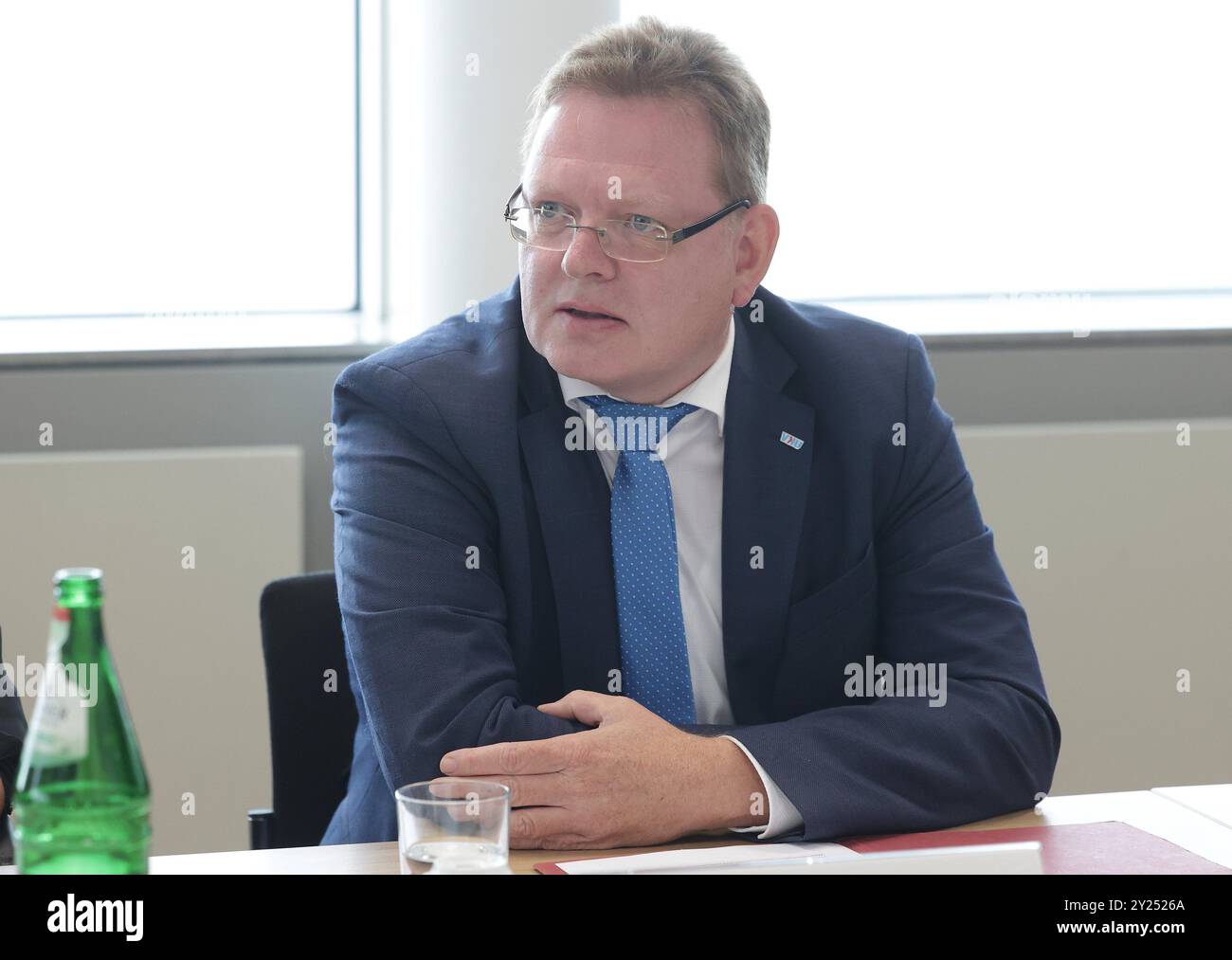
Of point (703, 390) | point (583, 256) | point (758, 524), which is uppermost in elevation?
point (583, 256)

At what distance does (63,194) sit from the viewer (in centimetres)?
335

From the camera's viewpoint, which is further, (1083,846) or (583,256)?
(583,256)

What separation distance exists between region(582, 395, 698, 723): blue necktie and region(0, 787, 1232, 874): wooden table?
38 cm

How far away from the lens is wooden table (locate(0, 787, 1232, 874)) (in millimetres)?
1329

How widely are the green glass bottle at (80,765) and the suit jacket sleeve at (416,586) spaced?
0.62 metres

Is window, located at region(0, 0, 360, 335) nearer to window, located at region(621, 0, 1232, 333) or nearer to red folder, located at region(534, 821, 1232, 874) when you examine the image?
window, located at region(621, 0, 1232, 333)

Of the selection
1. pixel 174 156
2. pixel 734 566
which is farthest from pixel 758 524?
pixel 174 156

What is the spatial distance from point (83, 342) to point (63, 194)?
0.44 m

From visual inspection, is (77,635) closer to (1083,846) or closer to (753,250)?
(1083,846)

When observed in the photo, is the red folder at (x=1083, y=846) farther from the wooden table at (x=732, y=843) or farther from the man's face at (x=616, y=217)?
the man's face at (x=616, y=217)

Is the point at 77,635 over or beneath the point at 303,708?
over

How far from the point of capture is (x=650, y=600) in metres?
1.82

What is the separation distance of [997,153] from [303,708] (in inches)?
99.4
